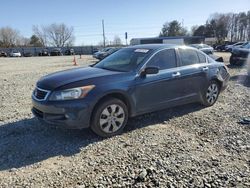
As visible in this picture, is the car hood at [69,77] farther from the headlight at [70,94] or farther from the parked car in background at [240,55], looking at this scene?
the parked car in background at [240,55]

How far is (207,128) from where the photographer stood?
535 cm

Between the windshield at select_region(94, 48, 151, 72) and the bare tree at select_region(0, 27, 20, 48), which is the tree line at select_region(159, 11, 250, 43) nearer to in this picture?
the bare tree at select_region(0, 27, 20, 48)

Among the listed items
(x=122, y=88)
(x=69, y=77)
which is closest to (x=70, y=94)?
(x=69, y=77)

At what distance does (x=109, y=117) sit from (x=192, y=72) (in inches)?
94.5

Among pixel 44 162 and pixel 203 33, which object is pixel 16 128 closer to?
pixel 44 162

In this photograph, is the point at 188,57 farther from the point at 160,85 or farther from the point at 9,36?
the point at 9,36

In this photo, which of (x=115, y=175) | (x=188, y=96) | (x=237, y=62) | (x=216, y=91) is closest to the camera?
(x=115, y=175)

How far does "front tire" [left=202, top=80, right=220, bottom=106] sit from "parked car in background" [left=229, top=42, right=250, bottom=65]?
9612mm

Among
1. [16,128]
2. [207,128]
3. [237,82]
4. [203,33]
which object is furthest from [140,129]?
[203,33]

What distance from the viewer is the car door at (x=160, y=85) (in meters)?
5.19

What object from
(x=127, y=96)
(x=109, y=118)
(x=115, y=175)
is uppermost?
(x=127, y=96)

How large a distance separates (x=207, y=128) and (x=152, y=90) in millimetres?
1327

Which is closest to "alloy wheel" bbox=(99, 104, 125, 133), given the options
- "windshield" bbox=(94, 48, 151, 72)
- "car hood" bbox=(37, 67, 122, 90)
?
"car hood" bbox=(37, 67, 122, 90)

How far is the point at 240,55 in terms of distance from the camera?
15969mm
